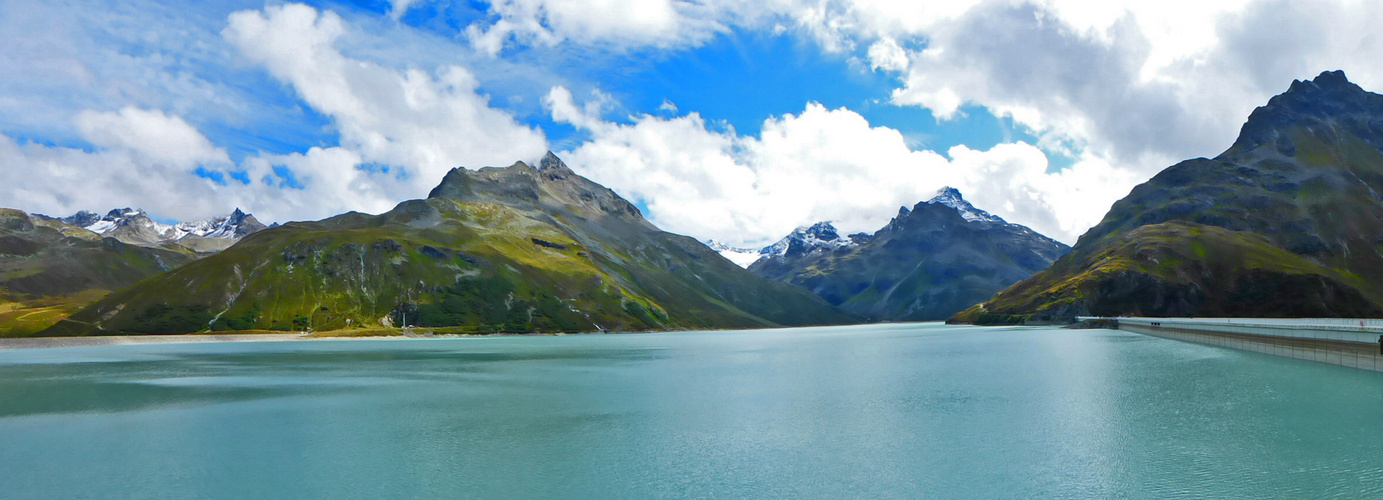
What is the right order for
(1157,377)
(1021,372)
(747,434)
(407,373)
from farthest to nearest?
(407,373), (1021,372), (1157,377), (747,434)

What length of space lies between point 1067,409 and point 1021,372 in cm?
3137

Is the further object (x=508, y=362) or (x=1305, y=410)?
(x=508, y=362)

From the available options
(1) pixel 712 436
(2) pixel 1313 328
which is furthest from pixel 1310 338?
(1) pixel 712 436

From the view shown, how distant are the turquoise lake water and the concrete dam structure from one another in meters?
4.12

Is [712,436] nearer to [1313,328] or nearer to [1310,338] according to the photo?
[1310,338]

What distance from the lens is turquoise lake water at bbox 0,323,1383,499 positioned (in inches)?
1249

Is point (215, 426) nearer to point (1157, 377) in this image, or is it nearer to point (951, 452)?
point (951, 452)

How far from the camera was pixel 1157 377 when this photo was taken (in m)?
73.6

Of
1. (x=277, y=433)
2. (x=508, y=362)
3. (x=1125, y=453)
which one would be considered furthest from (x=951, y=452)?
(x=508, y=362)

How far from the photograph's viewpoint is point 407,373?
92.3 metres

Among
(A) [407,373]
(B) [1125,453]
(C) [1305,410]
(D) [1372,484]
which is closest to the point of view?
(D) [1372,484]

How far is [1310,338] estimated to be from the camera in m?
96.0

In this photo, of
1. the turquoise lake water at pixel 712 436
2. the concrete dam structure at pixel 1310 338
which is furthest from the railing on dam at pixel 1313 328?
the turquoise lake water at pixel 712 436

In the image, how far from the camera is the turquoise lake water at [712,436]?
3173cm
